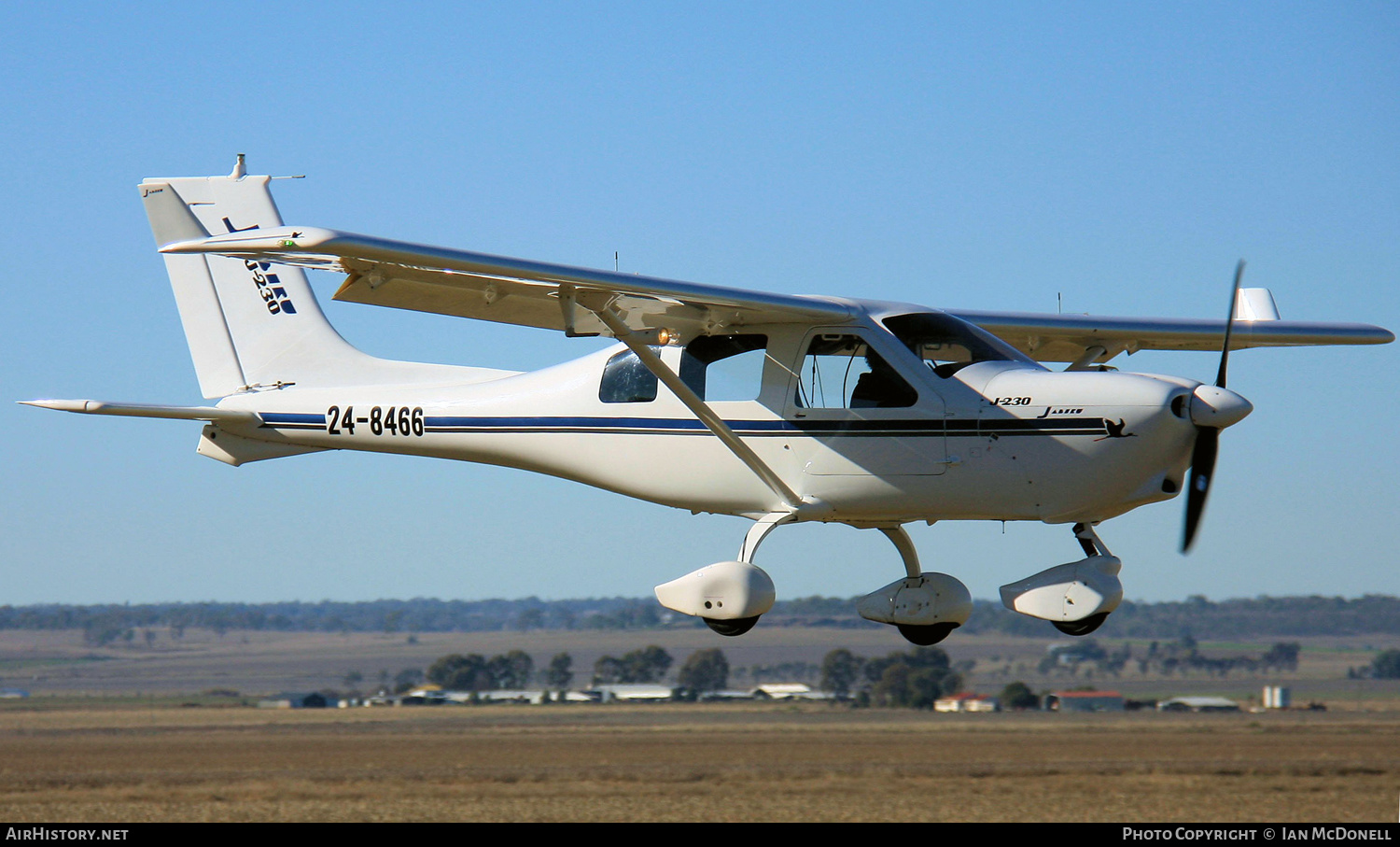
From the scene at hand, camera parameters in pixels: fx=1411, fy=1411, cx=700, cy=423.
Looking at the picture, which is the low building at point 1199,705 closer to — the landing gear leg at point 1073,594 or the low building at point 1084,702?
the low building at point 1084,702

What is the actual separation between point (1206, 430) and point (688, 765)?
90203 mm

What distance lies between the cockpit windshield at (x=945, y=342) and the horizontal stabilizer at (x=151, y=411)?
6.58 m

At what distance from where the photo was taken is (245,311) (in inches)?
610

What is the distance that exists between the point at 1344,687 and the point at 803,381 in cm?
15548

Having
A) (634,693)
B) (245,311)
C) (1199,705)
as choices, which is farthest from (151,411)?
(634,693)

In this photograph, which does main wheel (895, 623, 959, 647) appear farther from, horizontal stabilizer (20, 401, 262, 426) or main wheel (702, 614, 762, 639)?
horizontal stabilizer (20, 401, 262, 426)

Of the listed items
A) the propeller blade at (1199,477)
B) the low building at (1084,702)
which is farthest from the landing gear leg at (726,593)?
the low building at (1084,702)

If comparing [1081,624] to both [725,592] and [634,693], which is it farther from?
[634,693]

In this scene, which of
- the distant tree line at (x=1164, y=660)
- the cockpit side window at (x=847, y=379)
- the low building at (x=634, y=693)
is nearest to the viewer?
the cockpit side window at (x=847, y=379)

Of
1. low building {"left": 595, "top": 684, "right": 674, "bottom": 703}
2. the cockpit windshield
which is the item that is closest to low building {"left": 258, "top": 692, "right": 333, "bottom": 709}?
low building {"left": 595, "top": 684, "right": 674, "bottom": 703}

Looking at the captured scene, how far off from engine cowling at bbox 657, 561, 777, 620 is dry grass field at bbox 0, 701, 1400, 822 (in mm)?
53249

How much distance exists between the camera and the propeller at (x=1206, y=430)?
33.6ft

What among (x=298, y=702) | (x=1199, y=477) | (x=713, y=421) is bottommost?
(x=298, y=702)

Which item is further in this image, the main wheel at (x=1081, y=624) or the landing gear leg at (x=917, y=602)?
the landing gear leg at (x=917, y=602)
